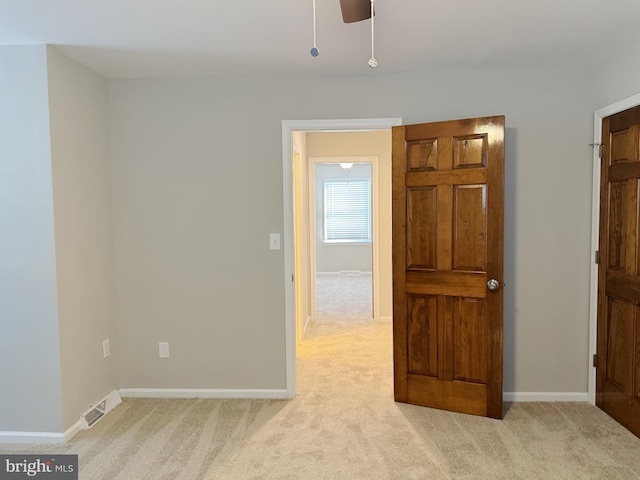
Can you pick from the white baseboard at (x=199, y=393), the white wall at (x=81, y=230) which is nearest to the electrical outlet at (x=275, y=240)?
the white baseboard at (x=199, y=393)

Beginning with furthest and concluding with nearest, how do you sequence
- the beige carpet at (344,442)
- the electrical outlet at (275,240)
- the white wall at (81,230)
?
the electrical outlet at (275,240) < the white wall at (81,230) < the beige carpet at (344,442)

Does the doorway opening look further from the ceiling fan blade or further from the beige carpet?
the ceiling fan blade

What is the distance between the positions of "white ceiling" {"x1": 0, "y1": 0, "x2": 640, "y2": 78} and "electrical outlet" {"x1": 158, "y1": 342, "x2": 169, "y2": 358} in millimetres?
2020

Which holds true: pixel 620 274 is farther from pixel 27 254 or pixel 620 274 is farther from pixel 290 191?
pixel 27 254

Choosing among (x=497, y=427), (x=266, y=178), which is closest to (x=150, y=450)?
(x=266, y=178)

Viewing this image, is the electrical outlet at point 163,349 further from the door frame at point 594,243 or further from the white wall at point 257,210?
the door frame at point 594,243

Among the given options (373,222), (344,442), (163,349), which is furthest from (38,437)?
(373,222)

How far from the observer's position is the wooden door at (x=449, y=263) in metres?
2.99

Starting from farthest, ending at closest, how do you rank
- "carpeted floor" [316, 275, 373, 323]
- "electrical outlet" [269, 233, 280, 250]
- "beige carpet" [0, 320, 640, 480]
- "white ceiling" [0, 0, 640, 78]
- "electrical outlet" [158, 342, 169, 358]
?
"carpeted floor" [316, 275, 373, 323] < "electrical outlet" [158, 342, 169, 358] < "electrical outlet" [269, 233, 280, 250] < "beige carpet" [0, 320, 640, 480] < "white ceiling" [0, 0, 640, 78]

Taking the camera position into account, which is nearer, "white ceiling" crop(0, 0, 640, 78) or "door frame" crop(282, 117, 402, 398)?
"white ceiling" crop(0, 0, 640, 78)

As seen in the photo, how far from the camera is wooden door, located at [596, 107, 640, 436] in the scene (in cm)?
277

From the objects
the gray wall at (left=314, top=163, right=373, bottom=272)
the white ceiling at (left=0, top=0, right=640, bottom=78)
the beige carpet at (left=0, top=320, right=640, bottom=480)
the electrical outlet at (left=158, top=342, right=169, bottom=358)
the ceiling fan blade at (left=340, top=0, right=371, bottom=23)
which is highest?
the white ceiling at (left=0, top=0, right=640, bottom=78)

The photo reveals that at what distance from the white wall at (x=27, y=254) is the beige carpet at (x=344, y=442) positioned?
31 centimetres

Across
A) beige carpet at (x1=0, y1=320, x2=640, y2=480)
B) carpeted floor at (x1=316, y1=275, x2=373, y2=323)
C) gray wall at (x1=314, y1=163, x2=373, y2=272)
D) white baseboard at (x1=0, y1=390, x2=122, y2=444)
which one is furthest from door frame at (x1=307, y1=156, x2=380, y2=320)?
gray wall at (x1=314, y1=163, x2=373, y2=272)
